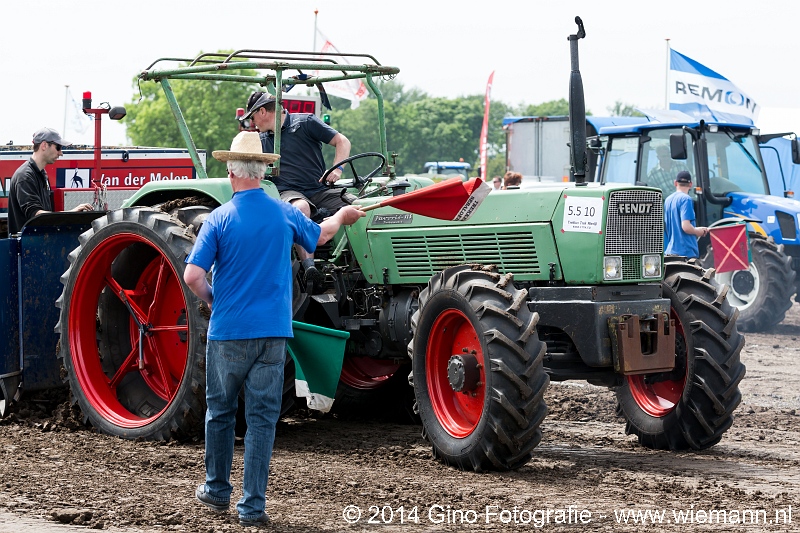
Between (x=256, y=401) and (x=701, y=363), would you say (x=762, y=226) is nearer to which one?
(x=701, y=363)

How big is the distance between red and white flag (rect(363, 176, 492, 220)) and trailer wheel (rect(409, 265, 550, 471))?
0.34m

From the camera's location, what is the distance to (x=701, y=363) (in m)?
6.48

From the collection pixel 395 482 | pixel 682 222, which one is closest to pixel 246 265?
pixel 395 482

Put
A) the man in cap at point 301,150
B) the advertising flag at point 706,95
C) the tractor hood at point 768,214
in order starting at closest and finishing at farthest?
the man in cap at point 301,150 → the tractor hood at point 768,214 → the advertising flag at point 706,95

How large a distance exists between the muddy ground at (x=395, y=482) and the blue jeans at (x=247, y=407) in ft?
0.47

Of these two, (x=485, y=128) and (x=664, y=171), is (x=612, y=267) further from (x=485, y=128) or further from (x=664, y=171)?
(x=485, y=128)

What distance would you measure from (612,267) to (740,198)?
327 inches

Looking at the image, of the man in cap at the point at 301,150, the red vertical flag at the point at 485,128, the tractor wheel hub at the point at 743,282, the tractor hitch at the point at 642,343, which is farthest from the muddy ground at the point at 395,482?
the red vertical flag at the point at 485,128

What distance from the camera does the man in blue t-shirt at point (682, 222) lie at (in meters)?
12.3

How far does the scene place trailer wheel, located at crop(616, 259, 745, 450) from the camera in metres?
6.48

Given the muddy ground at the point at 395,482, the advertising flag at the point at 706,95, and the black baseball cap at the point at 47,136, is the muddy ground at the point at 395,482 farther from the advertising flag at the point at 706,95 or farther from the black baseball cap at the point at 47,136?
the advertising flag at the point at 706,95

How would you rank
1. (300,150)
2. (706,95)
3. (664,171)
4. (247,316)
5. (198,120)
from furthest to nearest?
(198,120)
(706,95)
(664,171)
(300,150)
(247,316)

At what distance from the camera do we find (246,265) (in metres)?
4.81

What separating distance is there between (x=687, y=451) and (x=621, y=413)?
23.1 inches
